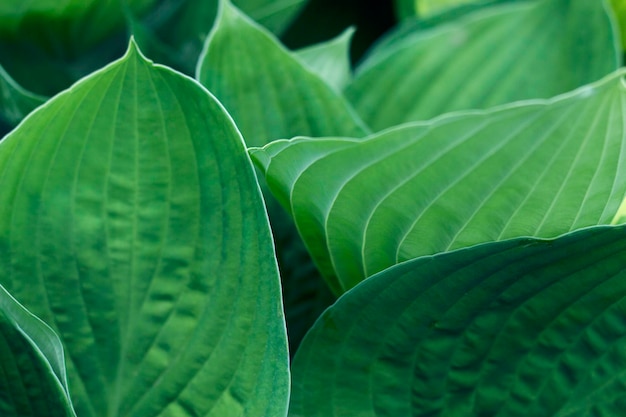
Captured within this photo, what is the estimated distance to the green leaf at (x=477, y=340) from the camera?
A: 30 cm

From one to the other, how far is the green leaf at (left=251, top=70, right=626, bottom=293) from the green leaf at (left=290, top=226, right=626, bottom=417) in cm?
3

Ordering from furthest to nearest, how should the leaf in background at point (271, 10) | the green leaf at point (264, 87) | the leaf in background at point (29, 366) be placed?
1. the leaf in background at point (271, 10)
2. the green leaf at point (264, 87)
3. the leaf in background at point (29, 366)

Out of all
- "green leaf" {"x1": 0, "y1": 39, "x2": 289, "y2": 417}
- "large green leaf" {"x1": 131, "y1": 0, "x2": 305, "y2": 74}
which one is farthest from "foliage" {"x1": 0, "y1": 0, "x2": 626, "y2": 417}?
"large green leaf" {"x1": 131, "y1": 0, "x2": 305, "y2": 74}

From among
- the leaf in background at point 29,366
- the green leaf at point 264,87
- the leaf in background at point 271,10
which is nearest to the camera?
the leaf in background at point 29,366

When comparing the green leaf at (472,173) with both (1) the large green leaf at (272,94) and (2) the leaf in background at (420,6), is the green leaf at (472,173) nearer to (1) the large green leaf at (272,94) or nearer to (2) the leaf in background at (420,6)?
(1) the large green leaf at (272,94)

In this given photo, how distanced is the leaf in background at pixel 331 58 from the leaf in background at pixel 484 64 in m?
0.01

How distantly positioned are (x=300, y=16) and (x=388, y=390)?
1.20ft

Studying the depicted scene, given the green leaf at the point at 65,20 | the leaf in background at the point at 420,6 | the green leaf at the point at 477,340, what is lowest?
the green leaf at the point at 477,340

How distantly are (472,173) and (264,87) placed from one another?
133 mm

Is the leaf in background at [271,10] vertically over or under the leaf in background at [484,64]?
over

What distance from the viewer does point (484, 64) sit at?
49cm

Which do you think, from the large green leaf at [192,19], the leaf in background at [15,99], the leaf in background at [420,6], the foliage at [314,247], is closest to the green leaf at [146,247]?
the foliage at [314,247]

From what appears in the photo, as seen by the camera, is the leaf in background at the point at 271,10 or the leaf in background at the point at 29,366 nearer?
the leaf in background at the point at 29,366

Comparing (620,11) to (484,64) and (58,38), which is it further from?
(58,38)
